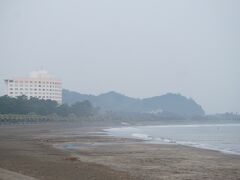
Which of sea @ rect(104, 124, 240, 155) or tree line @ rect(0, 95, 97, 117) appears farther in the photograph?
tree line @ rect(0, 95, 97, 117)

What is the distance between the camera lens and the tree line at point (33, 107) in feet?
356

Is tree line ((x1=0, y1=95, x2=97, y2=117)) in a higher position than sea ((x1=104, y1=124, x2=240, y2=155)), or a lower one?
higher

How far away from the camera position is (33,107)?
395 feet

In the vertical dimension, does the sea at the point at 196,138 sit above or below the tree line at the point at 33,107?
below

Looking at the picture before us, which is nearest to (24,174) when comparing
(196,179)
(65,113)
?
(196,179)

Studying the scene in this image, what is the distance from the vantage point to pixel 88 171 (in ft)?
57.4

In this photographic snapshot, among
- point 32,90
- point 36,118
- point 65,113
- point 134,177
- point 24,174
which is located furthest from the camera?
point 32,90

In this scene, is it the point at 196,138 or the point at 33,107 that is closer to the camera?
the point at 196,138

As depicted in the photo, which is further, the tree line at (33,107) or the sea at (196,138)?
the tree line at (33,107)

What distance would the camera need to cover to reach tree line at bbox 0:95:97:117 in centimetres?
10866

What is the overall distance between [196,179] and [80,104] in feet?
447

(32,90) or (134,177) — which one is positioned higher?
(32,90)

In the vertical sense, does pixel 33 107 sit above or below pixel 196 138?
above

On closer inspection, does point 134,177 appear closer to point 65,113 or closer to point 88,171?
point 88,171
